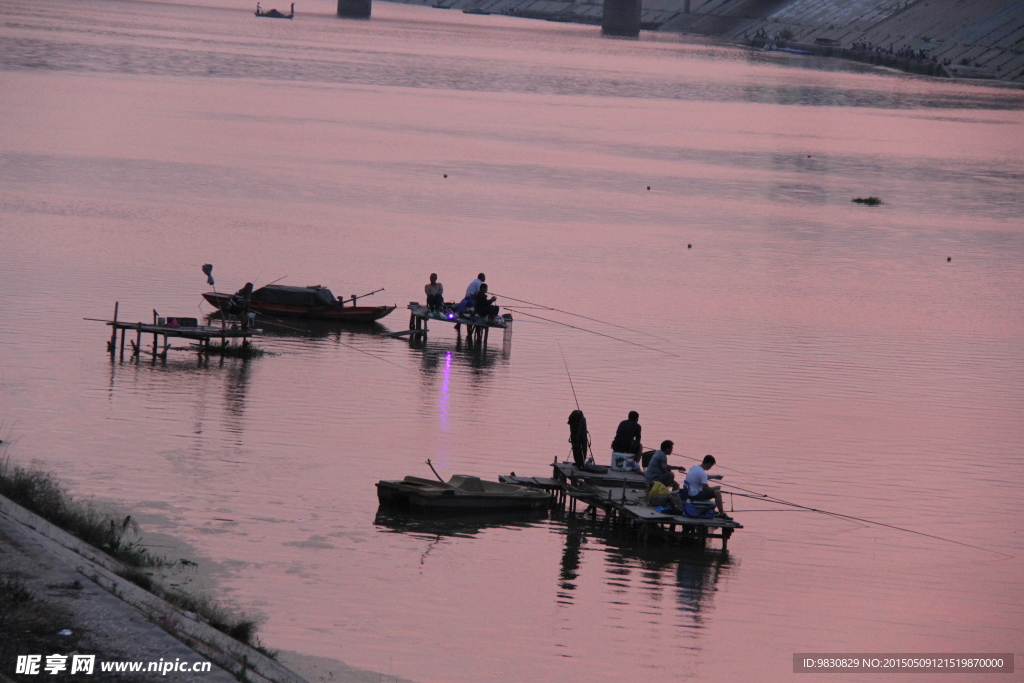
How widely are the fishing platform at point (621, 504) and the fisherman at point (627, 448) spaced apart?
0.64ft

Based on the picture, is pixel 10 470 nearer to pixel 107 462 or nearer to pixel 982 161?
pixel 107 462

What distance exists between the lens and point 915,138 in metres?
104

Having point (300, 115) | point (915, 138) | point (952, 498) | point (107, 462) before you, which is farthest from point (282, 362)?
point (915, 138)

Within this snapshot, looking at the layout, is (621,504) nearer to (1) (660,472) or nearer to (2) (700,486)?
(1) (660,472)

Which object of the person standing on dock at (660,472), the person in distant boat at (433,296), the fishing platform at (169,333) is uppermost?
the person in distant boat at (433,296)

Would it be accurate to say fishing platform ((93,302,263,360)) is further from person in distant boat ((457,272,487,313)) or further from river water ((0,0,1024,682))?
person in distant boat ((457,272,487,313))

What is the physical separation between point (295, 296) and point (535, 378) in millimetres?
7577

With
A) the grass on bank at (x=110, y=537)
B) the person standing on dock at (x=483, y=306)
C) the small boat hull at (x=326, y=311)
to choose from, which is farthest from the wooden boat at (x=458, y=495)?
the small boat hull at (x=326, y=311)

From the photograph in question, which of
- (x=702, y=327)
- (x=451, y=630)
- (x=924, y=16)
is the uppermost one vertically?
(x=924, y=16)

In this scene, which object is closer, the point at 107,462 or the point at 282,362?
the point at 107,462

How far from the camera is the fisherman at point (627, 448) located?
2372 cm

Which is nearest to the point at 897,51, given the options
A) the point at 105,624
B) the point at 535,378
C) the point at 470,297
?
the point at 470,297

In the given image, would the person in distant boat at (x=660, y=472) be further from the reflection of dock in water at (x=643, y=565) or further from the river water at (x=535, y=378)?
the river water at (x=535, y=378)

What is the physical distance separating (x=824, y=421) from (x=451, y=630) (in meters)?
14.4
